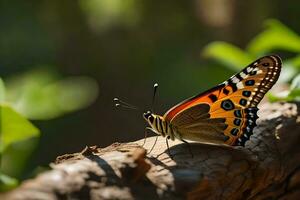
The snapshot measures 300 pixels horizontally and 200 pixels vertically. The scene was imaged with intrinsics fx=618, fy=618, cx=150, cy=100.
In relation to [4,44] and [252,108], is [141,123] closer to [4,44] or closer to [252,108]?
[4,44]

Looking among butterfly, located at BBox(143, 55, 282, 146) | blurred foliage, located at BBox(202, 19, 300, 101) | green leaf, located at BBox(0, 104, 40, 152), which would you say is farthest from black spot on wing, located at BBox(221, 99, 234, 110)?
green leaf, located at BBox(0, 104, 40, 152)

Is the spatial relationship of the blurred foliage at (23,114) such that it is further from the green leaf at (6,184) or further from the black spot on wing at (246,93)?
the black spot on wing at (246,93)

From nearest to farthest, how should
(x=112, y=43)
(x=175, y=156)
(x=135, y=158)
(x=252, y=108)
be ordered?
(x=135, y=158)
(x=175, y=156)
(x=252, y=108)
(x=112, y=43)

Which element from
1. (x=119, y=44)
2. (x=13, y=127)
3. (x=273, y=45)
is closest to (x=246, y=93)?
(x=273, y=45)

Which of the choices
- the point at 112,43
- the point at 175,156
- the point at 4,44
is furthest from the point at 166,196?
the point at 112,43

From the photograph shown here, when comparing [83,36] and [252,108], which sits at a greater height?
[252,108]

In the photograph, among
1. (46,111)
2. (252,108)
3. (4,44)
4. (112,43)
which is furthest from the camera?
(112,43)
